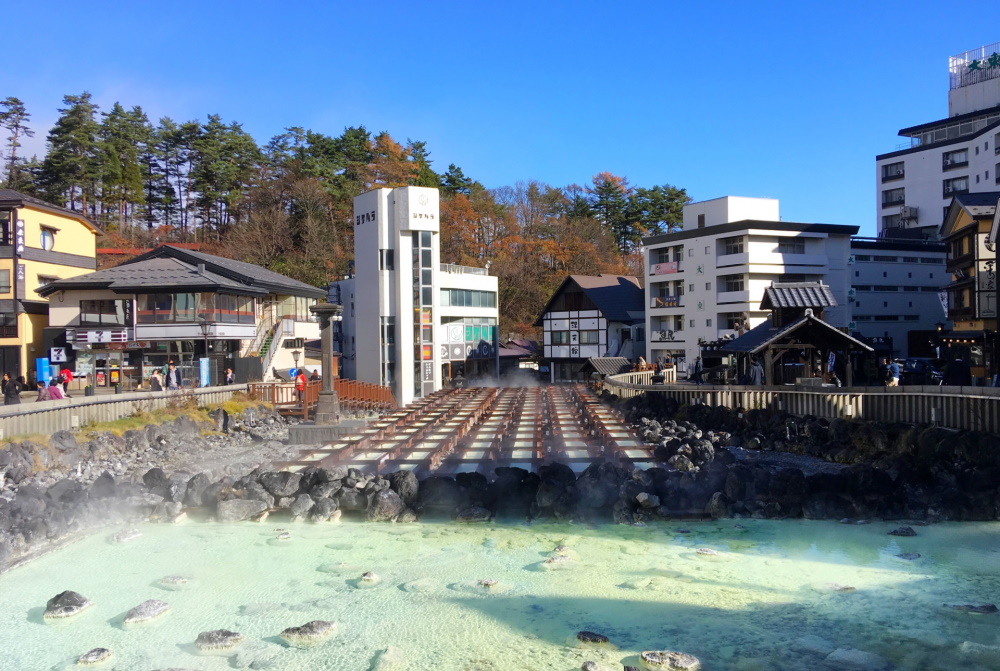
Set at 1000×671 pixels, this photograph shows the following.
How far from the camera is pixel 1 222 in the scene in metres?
30.0

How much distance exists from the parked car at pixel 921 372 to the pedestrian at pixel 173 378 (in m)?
28.1

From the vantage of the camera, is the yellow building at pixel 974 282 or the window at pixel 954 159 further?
the window at pixel 954 159

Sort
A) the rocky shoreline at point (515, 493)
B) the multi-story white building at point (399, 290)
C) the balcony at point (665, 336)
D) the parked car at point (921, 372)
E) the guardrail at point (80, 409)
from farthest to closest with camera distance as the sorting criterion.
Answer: the balcony at point (665, 336), the multi-story white building at point (399, 290), the parked car at point (921, 372), the guardrail at point (80, 409), the rocky shoreline at point (515, 493)

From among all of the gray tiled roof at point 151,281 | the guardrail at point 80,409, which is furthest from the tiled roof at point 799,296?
the gray tiled roof at point 151,281

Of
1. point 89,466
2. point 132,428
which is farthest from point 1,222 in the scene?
point 89,466

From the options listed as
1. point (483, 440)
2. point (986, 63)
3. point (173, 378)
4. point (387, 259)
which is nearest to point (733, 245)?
point (387, 259)

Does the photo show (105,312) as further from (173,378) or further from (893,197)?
(893,197)

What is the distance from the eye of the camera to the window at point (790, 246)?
40.9 metres

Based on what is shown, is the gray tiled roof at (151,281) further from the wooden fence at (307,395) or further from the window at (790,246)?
the window at (790,246)

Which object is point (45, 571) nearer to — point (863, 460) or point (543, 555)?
point (543, 555)

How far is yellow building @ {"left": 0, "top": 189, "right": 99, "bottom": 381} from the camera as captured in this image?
1174 inches

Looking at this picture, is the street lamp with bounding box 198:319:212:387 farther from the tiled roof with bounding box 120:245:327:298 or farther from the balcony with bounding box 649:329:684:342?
the balcony with bounding box 649:329:684:342

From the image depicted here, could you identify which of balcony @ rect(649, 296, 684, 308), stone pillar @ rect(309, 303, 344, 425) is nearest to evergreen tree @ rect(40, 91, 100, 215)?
stone pillar @ rect(309, 303, 344, 425)

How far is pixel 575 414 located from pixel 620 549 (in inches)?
613
